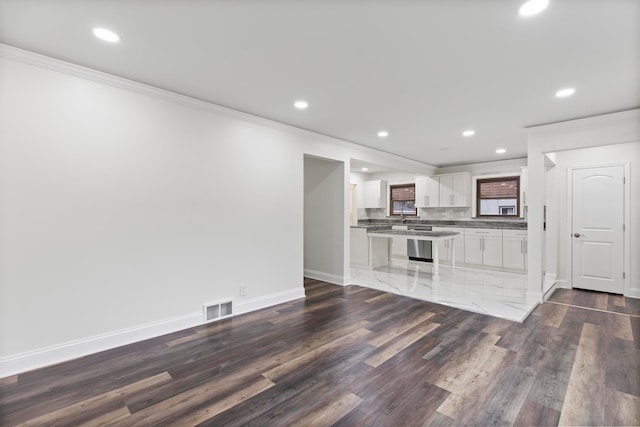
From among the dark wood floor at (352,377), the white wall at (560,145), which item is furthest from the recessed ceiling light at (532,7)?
the white wall at (560,145)

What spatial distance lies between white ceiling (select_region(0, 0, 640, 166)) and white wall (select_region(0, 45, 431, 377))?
0.31 metres

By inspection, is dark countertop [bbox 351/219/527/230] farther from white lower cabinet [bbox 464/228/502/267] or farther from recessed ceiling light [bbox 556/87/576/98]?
recessed ceiling light [bbox 556/87/576/98]

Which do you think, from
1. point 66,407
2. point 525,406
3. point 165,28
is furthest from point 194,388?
point 165,28

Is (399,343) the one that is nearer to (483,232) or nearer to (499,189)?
(483,232)

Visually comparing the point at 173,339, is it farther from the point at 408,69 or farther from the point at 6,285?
the point at 408,69

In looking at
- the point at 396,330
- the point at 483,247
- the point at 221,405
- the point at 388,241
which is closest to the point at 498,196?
the point at 483,247

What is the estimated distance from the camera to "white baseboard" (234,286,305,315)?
140 inches

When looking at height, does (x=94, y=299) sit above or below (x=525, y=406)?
above

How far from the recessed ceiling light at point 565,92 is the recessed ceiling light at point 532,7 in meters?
1.56


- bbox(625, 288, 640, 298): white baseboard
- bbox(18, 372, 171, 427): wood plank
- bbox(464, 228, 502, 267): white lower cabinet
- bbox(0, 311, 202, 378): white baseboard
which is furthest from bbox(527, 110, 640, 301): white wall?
bbox(18, 372, 171, 427): wood plank

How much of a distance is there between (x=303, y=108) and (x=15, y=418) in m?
3.42

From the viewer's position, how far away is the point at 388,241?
269 inches

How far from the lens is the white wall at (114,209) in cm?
223

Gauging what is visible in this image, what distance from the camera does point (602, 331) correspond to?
3.05m
